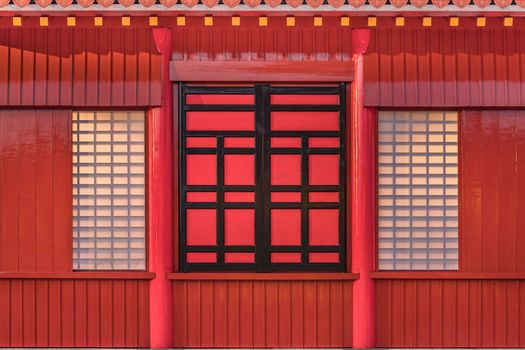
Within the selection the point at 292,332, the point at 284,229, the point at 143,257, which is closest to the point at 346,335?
the point at 292,332

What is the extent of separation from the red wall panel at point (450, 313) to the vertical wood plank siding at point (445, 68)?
227 cm

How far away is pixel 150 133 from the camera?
768 cm

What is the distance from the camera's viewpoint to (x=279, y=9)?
24.0 ft

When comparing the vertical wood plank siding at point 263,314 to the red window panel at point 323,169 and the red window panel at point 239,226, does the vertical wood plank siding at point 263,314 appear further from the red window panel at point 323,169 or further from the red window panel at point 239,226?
the red window panel at point 323,169

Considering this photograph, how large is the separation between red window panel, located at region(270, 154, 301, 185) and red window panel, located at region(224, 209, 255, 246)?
0.52 metres

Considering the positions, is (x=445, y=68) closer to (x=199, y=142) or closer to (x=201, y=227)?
(x=199, y=142)

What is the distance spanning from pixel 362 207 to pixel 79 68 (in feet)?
12.8

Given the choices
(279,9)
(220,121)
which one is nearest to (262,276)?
(220,121)

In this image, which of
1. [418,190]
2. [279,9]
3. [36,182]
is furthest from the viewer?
[418,190]

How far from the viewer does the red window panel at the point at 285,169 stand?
25.3 feet

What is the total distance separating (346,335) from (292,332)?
26.5 inches

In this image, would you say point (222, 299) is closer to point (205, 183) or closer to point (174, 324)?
point (174, 324)

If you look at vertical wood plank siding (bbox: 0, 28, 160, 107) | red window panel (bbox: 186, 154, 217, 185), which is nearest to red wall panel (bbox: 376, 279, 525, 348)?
red window panel (bbox: 186, 154, 217, 185)

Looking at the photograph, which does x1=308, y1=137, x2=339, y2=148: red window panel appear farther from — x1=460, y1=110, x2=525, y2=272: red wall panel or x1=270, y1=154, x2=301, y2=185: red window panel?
x1=460, y1=110, x2=525, y2=272: red wall panel
